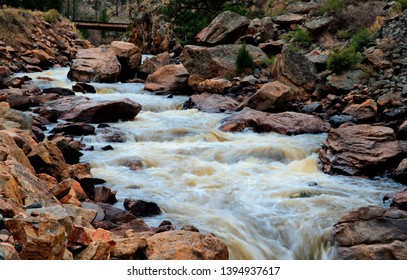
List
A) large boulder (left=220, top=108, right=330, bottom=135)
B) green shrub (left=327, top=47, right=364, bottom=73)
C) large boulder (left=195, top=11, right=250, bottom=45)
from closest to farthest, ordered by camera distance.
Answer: large boulder (left=220, top=108, right=330, bottom=135)
green shrub (left=327, top=47, right=364, bottom=73)
large boulder (left=195, top=11, right=250, bottom=45)

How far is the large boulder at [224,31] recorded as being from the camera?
20641 mm

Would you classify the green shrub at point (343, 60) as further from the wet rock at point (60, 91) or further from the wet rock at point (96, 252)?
the wet rock at point (96, 252)

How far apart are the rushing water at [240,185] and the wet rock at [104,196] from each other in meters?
0.17

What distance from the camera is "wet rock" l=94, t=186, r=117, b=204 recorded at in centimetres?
714

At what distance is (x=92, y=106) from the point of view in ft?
42.8

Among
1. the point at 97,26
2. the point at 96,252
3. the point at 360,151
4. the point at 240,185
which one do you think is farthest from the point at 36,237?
the point at 97,26

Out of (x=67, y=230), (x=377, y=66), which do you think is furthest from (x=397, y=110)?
(x=67, y=230)

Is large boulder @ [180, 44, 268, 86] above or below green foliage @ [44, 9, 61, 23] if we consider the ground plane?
below

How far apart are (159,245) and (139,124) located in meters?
8.68

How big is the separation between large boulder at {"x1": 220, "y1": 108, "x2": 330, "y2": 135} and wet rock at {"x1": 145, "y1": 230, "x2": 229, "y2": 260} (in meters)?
7.40

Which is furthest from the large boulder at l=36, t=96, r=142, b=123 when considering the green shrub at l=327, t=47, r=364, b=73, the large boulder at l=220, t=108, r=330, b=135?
the green shrub at l=327, t=47, r=364, b=73

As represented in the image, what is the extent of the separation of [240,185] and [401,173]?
122 inches

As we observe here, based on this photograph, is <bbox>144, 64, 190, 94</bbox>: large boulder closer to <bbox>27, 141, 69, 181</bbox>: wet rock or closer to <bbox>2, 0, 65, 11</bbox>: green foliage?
<bbox>27, 141, 69, 181</bbox>: wet rock

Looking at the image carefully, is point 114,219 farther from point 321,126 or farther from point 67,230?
point 321,126
